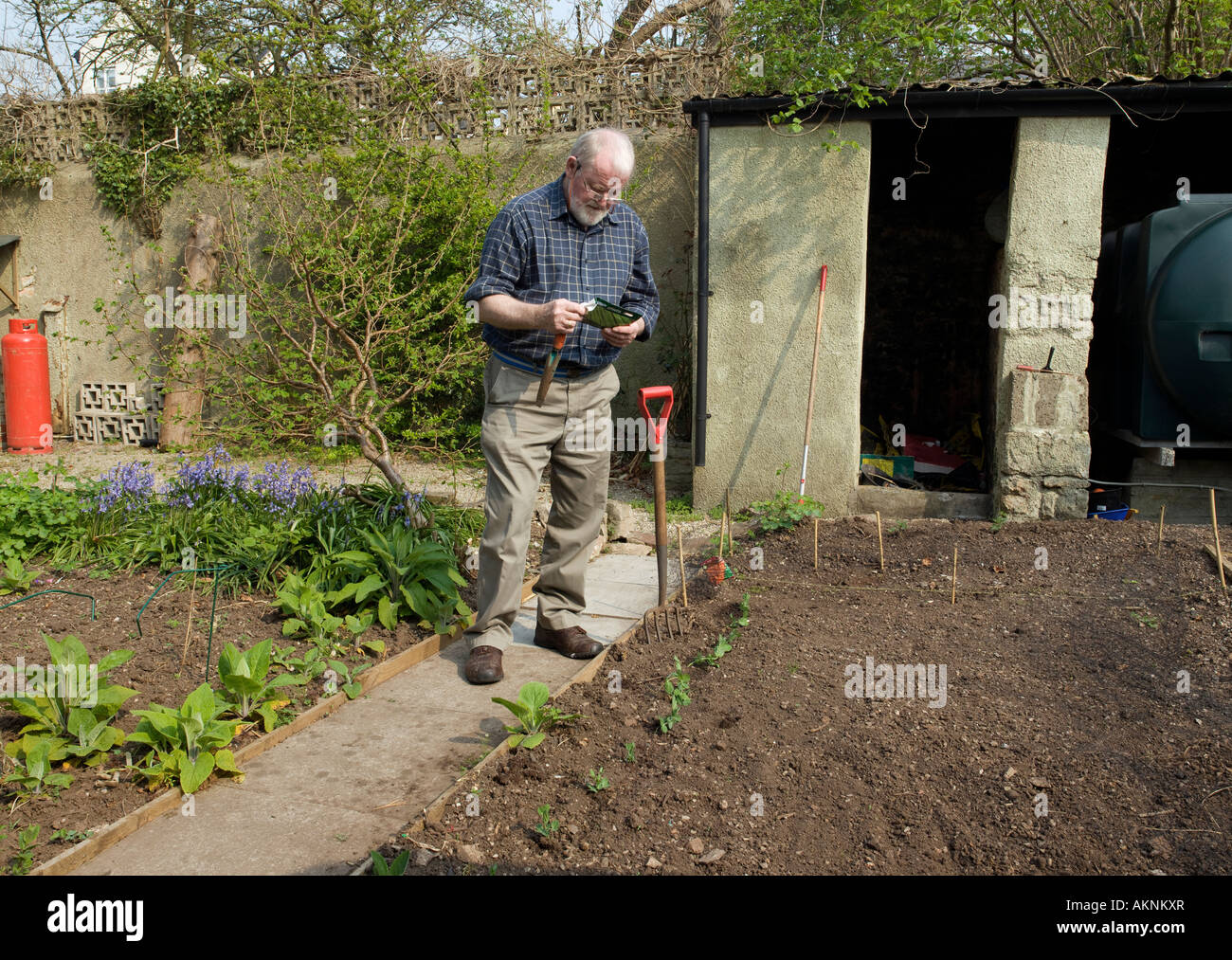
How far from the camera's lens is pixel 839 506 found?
6477mm

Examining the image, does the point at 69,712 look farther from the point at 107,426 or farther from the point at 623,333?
the point at 107,426

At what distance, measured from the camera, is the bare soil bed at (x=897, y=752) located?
2.36m

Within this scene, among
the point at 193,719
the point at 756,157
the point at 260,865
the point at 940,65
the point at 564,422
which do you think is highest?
the point at 940,65

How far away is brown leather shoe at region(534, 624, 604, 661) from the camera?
12.7ft

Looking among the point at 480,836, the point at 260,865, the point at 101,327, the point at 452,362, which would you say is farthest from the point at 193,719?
the point at 101,327

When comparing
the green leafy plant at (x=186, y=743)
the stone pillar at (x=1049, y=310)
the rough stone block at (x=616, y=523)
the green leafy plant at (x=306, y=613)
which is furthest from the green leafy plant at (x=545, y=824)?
the stone pillar at (x=1049, y=310)

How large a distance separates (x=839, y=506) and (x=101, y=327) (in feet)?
25.5

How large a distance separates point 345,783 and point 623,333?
1.87m

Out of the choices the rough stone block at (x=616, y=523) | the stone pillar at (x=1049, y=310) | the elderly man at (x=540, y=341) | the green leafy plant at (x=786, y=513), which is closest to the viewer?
the elderly man at (x=540, y=341)

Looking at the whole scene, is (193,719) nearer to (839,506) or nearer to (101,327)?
(839,506)

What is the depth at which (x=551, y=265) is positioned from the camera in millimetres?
3609

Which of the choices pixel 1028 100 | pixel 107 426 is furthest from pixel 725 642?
pixel 107 426

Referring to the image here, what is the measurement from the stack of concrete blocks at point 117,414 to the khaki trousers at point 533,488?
673 cm

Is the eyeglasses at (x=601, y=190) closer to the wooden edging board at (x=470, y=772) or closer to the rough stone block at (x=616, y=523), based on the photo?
the wooden edging board at (x=470, y=772)
